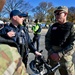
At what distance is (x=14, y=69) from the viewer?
4.89 ft

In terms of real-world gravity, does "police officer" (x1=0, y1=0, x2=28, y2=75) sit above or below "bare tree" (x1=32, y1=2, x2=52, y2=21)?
above

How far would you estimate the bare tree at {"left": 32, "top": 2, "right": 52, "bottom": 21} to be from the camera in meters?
88.7

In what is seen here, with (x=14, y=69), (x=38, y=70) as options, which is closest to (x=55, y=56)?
(x=38, y=70)

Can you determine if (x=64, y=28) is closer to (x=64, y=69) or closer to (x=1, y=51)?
(x=64, y=69)

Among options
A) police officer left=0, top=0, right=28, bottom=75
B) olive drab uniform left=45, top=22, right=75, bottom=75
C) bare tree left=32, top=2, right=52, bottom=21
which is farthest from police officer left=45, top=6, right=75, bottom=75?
bare tree left=32, top=2, right=52, bottom=21

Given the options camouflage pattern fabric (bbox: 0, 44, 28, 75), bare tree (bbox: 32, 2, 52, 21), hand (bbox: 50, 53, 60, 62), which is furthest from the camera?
bare tree (bbox: 32, 2, 52, 21)

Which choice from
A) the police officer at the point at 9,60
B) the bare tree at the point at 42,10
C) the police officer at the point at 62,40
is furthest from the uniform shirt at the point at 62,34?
the bare tree at the point at 42,10

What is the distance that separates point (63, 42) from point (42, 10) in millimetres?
90529

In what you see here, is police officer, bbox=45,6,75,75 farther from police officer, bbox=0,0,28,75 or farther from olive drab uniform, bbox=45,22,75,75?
police officer, bbox=0,0,28,75

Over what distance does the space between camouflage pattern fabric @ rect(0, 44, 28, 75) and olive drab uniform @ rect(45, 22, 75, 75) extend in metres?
3.18

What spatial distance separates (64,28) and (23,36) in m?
0.99

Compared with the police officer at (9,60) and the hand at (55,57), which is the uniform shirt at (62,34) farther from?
the police officer at (9,60)

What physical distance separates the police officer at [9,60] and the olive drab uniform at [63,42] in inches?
125

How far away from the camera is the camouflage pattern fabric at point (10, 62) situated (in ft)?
4.70
